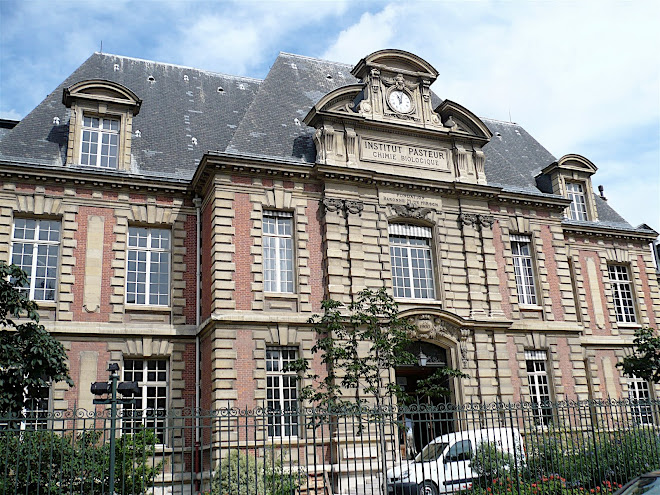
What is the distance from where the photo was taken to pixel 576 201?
2655 centimetres

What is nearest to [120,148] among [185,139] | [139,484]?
[185,139]

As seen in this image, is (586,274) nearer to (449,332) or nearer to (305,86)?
(449,332)

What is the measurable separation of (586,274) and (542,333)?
5.66m

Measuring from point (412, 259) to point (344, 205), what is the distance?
2.80 meters

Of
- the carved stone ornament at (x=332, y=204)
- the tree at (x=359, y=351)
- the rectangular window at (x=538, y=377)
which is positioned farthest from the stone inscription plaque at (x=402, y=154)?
the rectangular window at (x=538, y=377)

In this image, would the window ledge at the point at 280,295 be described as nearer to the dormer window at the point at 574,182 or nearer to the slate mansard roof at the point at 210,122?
the slate mansard roof at the point at 210,122

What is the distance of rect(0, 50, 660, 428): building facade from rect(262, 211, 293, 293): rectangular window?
43 mm

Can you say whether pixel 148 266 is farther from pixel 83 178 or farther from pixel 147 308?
pixel 83 178

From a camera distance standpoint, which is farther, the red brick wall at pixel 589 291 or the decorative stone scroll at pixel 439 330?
the red brick wall at pixel 589 291

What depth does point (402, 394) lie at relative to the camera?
1716 centimetres

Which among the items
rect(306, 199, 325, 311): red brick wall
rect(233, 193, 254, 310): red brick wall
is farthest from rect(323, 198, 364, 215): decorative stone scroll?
rect(233, 193, 254, 310): red brick wall

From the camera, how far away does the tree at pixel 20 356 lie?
12.2 m

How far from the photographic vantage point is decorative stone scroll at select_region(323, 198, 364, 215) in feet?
64.2

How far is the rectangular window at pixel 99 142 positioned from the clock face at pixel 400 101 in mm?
8603
